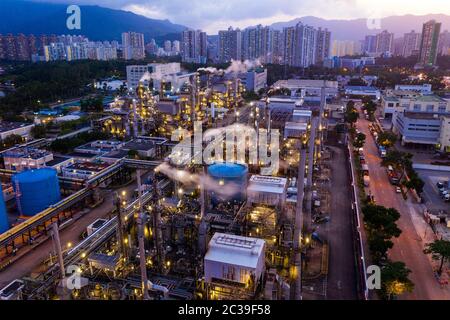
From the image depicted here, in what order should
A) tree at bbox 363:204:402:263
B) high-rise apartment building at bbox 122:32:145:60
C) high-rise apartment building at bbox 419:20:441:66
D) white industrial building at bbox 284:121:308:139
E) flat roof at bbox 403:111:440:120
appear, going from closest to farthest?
1. tree at bbox 363:204:402:263
2. white industrial building at bbox 284:121:308:139
3. flat roof at bbox 403:111:440:120
4. high-rise apartment building at bbox 419:20:441:66
5. high-rise apartment building at bbox 122:32:145:60

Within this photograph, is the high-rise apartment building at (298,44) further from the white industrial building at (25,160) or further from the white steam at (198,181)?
the white industrial building at (25,160)

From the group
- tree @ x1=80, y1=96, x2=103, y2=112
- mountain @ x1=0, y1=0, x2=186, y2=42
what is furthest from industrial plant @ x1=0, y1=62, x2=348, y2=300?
mountain @ x1=0, y1=0, x2=186, y2=42

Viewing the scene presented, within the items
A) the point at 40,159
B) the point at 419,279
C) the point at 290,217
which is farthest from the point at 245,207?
the point at 40,159

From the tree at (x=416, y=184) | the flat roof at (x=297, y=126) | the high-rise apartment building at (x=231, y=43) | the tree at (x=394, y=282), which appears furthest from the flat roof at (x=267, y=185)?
the high-rise apartment building at (x=231, y=43)

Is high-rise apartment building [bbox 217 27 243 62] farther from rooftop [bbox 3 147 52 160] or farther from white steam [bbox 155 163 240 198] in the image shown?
white steam [bbox 155 163 240 198]
